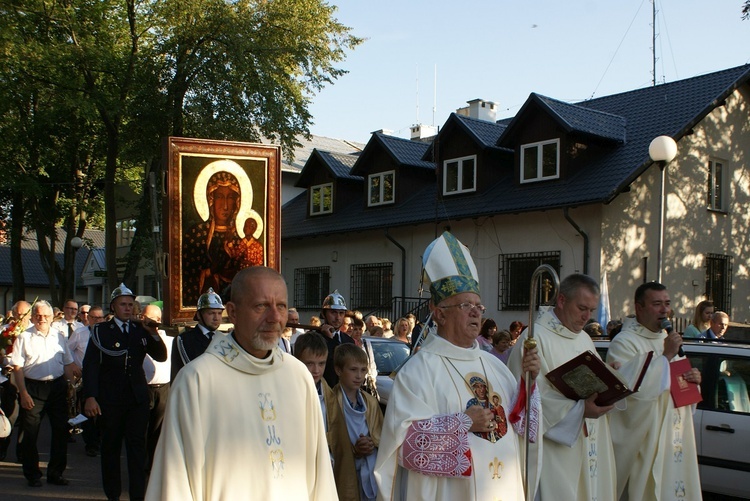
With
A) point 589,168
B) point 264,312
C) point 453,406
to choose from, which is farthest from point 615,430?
point 589,168

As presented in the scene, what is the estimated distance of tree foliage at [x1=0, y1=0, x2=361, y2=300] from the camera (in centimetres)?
2634

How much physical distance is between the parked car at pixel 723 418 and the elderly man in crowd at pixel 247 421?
5.83 m

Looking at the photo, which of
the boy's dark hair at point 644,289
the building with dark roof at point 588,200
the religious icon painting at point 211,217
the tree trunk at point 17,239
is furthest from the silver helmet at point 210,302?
the tree trunk at point 17,239

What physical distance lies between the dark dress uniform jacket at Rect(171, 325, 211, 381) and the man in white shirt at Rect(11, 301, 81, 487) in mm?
2837

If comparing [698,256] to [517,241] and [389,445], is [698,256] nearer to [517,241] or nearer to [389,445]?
[517,241]

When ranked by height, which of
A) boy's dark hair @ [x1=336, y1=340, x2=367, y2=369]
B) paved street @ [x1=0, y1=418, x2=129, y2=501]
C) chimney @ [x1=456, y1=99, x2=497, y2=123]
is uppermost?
chimney @ [x1=456, y1=99, x2=497, y2=123]

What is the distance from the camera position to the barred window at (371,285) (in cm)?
2623

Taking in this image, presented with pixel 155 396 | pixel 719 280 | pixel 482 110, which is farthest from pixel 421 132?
pixel 155 396

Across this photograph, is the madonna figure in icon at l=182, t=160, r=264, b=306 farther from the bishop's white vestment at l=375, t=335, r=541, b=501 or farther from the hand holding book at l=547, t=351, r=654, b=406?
the bishop's white vestment at l=375, t=335, r=541, b=501

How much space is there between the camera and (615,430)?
23.8ft

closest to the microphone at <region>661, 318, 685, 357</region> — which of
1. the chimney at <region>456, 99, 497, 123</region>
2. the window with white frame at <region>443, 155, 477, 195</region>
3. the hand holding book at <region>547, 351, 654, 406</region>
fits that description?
the hand holding book at <region>547, 351, 654, 406</region>

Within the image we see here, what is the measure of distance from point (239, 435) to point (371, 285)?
913 inches

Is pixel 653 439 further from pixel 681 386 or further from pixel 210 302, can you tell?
pixel 210 302

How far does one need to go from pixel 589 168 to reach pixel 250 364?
61.0ft
